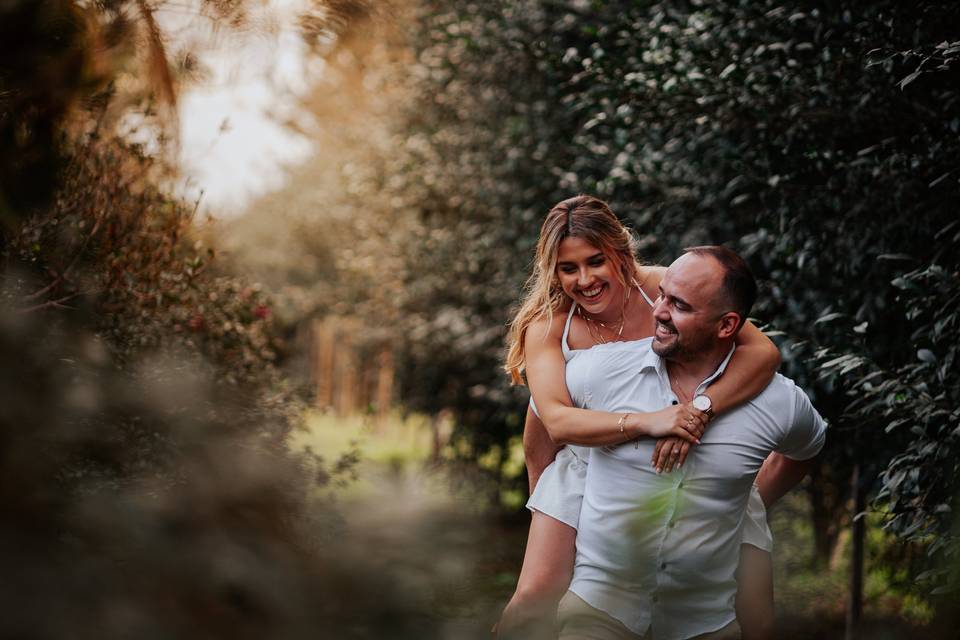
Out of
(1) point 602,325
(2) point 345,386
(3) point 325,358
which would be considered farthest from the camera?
(3) point 325,358

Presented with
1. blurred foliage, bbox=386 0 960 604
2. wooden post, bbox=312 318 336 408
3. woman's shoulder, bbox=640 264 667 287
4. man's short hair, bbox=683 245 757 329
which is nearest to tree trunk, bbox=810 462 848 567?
blurred foliage, bbox=386 0 960 604

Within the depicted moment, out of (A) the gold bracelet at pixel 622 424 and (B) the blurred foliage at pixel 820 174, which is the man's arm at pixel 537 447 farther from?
(B) the blurred foliage at pixel 820 174

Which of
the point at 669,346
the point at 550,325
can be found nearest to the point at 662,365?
the point at 669,346

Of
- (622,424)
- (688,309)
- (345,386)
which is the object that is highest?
(345,386)

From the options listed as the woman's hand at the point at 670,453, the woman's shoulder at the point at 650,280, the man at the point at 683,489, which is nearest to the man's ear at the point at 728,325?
the man at the point at 683,489

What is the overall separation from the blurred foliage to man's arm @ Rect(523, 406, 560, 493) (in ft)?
3.85

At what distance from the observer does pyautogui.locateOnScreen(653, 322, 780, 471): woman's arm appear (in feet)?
8.84

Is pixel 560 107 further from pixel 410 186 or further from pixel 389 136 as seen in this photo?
pixel 389 136

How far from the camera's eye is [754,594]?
9.87ft

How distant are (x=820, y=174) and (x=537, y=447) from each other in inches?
86.9

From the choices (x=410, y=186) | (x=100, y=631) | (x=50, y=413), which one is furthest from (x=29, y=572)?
(x=410, y=186)

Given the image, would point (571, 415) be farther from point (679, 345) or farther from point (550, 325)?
point (550, 325)

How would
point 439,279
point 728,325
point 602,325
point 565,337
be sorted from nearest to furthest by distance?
point 728,325
point 565,337
point 602,325
point 439,279

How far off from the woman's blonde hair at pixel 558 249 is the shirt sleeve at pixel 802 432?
0.94 metres
